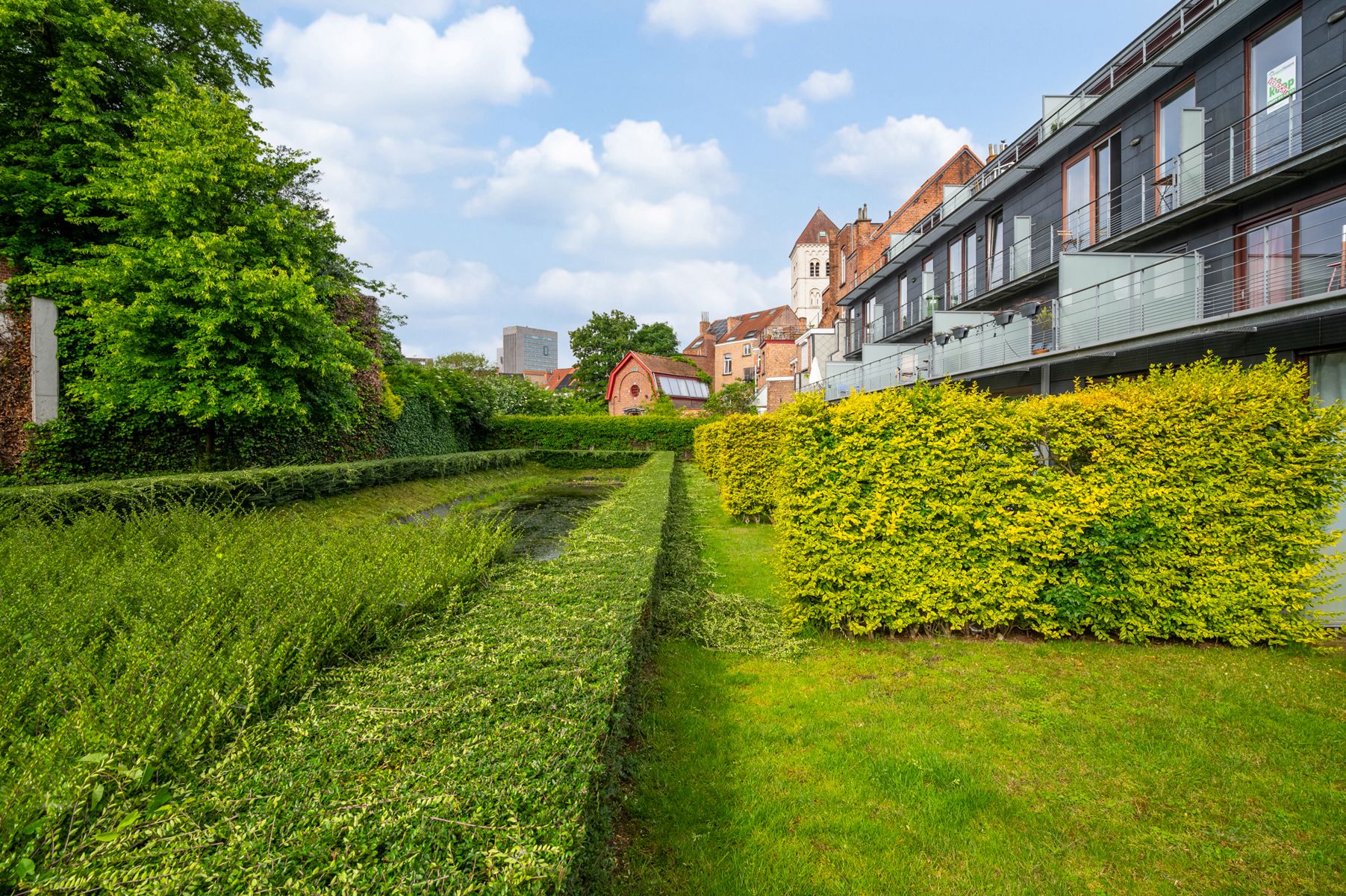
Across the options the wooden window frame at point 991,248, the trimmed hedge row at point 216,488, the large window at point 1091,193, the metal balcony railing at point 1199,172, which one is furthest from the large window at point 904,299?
the trimmed hedge row at point 216,488

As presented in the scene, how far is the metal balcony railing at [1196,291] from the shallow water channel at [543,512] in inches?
237

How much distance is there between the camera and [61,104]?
39.5 feet

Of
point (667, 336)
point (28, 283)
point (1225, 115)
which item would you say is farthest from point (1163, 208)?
point (667, 336)

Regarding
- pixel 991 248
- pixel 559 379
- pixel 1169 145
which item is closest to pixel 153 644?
pixel 1169 145

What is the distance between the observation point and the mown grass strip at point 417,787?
168cm

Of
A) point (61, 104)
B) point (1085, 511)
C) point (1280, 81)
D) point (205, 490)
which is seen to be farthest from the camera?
point (61, 104)

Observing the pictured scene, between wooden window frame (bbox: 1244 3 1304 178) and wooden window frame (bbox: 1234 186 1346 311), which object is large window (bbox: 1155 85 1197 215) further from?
wooden window frame (bbox: 1234 186 1346 311)

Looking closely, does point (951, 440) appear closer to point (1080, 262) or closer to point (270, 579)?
point (270, 579)

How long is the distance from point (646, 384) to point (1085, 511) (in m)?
48.9

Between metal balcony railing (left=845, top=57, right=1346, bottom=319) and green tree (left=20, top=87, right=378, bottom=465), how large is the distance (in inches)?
682

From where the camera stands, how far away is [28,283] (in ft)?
40.0

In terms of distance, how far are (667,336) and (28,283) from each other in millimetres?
60454

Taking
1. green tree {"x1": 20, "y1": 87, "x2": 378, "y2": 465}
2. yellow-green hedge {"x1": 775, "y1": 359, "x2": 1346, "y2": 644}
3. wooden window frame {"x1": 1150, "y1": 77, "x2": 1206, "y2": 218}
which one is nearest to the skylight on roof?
green tree {"x1": 20, "y1": 87, "x2": 378, "y2": 465}

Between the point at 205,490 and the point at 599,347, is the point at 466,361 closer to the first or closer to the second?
the point at 599,347
